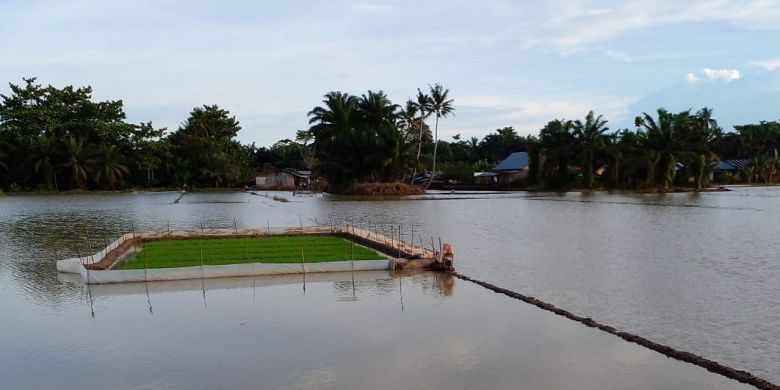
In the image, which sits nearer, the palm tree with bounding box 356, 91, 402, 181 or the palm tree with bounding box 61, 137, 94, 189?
the palm tree with bounding box 356, 91, 402, 181

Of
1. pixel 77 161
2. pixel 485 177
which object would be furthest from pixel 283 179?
pixel 77 161

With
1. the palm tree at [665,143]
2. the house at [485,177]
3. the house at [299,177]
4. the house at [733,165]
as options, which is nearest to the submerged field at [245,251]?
the palm tree at [665,143]

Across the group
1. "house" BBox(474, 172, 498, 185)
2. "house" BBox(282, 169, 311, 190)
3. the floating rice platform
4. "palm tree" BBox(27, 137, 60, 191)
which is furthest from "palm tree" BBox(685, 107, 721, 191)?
"palm tree" BBox(27, 137, 60, 191)

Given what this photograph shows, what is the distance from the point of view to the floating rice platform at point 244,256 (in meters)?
11.6

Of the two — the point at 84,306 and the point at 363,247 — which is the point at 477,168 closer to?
the point at 363,247

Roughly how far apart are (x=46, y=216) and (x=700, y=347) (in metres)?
27.3

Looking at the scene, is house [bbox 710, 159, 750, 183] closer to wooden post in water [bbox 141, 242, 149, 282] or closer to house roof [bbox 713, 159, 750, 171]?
house roof [bbox 713, 159, 750, 171]

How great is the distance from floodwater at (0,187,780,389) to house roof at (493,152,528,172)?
46.3 m

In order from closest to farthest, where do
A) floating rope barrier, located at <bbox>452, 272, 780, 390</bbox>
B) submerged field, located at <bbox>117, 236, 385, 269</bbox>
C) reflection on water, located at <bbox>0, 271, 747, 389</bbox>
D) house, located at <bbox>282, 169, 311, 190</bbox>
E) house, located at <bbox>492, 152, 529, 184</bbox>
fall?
1. floating rope barrier, located at <bbox>452, 272, 780, 390</bbox>
2. reflection on water, located at <bbox>0, 271, 747, 389</bbox>
3. submerged field, located at <bbox>117, 236, 385, 269</bbox>
4. house, located at <bbox>492, 152, 529, 184</bbox>
5. house, located at <bbox>282, 169, 311, 190</bbox>

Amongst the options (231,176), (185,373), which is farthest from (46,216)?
(231,176)

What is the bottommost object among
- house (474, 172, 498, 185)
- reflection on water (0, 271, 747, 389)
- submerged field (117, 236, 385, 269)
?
reflection on water (0, 271, 747, 389)

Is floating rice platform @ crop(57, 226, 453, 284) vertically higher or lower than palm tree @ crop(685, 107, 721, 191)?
lower

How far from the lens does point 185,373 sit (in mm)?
6625

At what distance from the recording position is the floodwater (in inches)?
257
